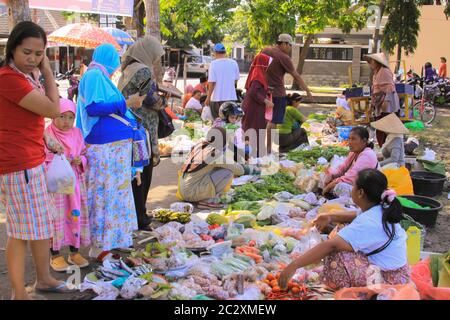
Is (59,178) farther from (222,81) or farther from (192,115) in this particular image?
(192,115)

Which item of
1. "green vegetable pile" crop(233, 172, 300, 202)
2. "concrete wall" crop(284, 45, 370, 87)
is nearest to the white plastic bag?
"green vegetable pile" crop(233, 172, 300, 202)

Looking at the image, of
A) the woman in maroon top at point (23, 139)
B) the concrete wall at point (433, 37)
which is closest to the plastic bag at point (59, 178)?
the woman in maroon top at point (23, 139)

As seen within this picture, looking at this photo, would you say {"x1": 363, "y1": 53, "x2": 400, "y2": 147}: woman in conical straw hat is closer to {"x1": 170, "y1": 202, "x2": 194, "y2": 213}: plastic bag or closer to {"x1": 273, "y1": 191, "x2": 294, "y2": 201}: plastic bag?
{"x1": 273, "y1": 191, "x2": 294, "y2": 201}: plastic bag

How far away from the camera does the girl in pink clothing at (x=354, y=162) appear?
539cm

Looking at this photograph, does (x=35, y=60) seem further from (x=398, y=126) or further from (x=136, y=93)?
(x=398, y=126)

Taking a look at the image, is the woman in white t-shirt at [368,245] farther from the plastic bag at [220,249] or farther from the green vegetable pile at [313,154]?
the green vegetable pile at [313,154]

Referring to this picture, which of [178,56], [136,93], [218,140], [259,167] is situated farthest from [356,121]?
[178,56]

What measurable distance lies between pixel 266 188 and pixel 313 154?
194 cm

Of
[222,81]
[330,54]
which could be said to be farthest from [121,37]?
[330,54]

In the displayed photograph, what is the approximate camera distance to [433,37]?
28.5 metres

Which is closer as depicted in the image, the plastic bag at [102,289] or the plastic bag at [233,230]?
the plastic bag at [102,289]

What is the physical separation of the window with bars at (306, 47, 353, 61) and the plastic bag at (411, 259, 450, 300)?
74.5ft

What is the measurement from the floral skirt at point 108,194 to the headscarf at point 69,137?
0.09 meters

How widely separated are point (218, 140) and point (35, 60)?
9.51 ft
